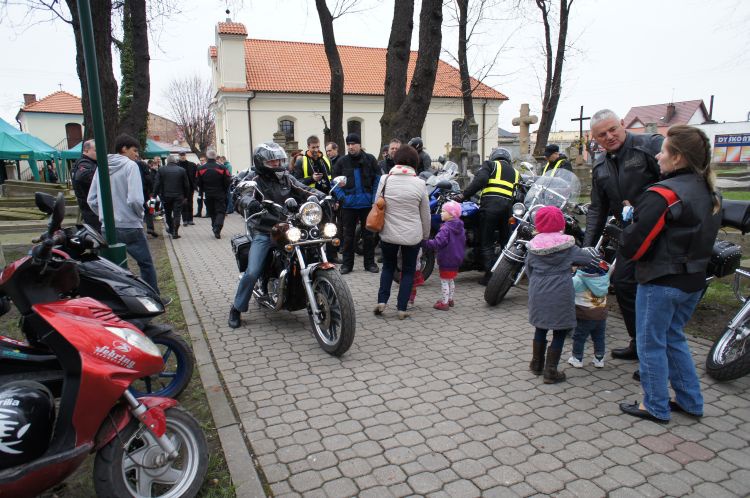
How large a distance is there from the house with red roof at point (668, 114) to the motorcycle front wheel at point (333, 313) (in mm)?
68988

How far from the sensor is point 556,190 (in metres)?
5.70

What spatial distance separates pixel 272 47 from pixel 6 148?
21.9m

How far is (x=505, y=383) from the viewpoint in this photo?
13.2 ft

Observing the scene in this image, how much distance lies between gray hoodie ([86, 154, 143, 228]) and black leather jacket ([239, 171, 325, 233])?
1018 millimetres

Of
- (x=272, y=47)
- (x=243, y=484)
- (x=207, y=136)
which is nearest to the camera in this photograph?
(x=243, y=484)

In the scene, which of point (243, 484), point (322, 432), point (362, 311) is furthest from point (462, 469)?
point (362, 311)

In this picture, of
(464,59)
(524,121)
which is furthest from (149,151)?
(524,121)

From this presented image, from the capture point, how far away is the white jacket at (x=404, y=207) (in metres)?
5.27

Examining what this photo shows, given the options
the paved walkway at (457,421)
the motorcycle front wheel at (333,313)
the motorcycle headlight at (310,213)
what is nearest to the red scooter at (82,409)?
the paved walkway at (457,421)

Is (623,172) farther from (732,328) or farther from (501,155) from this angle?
(501,155)

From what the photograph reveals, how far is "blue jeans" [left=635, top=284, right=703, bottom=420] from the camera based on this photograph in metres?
3.21

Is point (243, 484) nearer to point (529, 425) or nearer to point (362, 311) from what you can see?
point (529, 425)

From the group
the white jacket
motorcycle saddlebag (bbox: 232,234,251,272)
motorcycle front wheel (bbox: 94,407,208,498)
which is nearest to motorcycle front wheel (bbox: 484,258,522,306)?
the white jacket

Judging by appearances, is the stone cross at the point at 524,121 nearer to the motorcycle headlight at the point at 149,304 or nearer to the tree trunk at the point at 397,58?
the tree trunk at the point at 397,58
